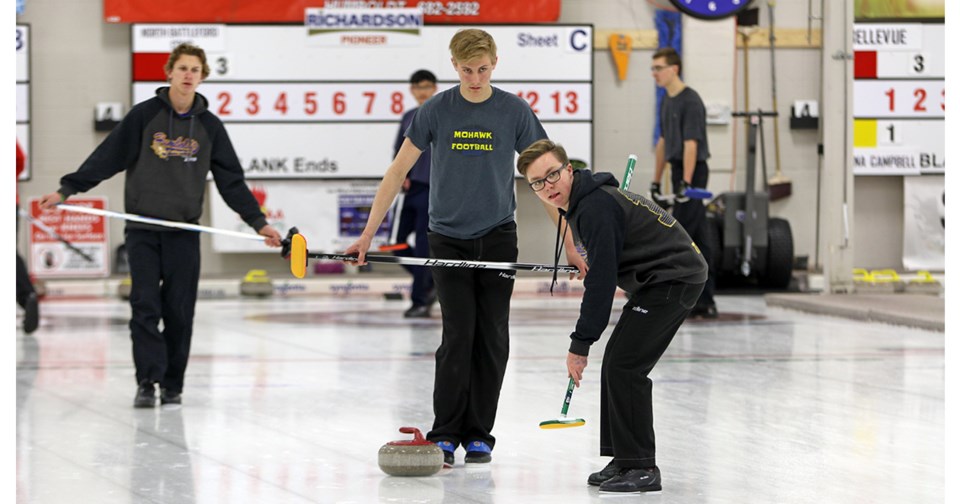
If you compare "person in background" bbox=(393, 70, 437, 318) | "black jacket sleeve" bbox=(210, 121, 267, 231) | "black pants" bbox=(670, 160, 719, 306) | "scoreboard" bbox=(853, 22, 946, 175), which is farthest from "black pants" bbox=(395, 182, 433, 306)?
"scoreboard" bbox=(853, 22, 946, 175)

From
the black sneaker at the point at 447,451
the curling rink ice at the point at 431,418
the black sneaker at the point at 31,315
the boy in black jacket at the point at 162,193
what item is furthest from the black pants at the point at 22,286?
the black sneaker at the point at 447,451

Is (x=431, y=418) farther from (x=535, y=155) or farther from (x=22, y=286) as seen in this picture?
(x=22, y=286)

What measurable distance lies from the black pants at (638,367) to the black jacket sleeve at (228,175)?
8.91 ft

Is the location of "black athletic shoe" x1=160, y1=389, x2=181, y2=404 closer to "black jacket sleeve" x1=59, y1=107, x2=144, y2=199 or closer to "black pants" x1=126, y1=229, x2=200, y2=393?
"black pants" x1=126, y1=229, x2=200, y2=393

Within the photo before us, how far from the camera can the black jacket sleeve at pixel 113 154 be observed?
6.61 m

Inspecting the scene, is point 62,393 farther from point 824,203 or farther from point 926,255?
point 926,255

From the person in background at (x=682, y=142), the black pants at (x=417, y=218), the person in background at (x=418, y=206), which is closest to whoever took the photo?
the person in background at (x=682, y=142)

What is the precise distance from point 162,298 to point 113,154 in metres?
0.75

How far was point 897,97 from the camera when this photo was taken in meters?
14.7

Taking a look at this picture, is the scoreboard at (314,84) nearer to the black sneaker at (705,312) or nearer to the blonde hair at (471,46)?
the black sneaker at (705,312)

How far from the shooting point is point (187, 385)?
7418mm
